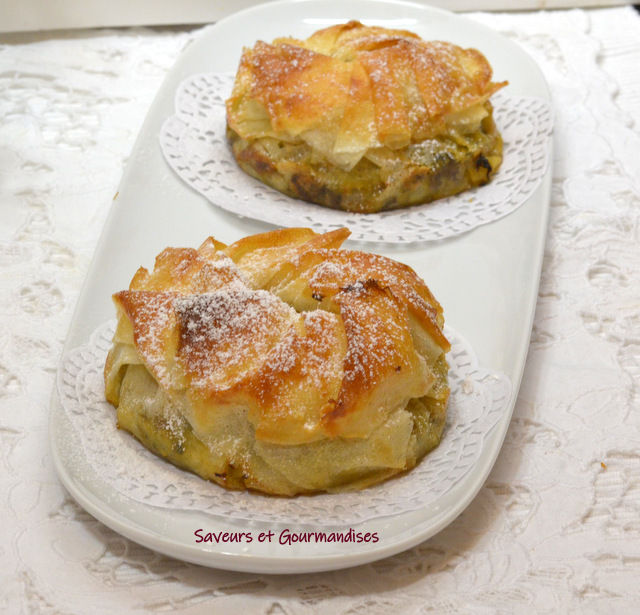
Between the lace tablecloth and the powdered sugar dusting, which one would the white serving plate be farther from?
the powdered sugar dusting

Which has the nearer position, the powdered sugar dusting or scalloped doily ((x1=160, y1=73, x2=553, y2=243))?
the powdered sugar dusting

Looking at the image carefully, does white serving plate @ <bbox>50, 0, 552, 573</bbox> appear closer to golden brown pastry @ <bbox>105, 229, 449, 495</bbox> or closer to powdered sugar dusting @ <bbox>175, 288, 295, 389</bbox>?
golden brown pastry @ <bbox>105, 229, 449, 495</bbox>

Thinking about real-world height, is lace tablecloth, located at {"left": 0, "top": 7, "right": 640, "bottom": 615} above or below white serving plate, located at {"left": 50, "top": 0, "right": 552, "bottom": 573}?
below

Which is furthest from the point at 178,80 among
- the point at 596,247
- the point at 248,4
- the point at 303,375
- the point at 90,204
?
the point at 303,375

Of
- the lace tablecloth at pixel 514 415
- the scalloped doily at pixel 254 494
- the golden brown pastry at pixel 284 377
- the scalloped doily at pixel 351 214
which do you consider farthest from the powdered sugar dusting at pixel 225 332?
the scalloped doily at pixel 351 214

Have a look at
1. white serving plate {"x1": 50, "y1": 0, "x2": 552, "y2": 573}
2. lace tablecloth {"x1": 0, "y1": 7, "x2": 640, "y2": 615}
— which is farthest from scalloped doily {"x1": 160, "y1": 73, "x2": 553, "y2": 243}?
lace tablecloth {"x1": 0, "y1": 7, "x2": 640, "y2": 615}

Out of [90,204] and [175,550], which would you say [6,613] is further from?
[90,204]

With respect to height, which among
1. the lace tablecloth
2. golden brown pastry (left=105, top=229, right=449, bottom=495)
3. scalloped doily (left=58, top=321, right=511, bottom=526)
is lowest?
the lace tablecloth
